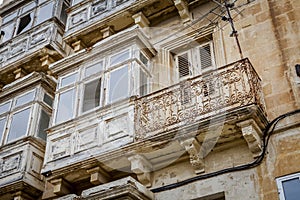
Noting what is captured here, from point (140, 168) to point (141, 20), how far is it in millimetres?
4399

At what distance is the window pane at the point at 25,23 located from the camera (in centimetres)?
1480

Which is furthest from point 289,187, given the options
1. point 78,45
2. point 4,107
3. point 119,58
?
point 4,107

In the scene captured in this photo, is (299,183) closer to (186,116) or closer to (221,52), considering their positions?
(186,116)

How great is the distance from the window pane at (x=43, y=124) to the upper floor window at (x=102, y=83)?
3.80ft

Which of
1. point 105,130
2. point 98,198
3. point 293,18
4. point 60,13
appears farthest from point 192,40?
point 60,13

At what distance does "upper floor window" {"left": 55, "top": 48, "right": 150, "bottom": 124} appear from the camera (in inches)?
379

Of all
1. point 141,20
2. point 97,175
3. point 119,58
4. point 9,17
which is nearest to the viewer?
point 97,175

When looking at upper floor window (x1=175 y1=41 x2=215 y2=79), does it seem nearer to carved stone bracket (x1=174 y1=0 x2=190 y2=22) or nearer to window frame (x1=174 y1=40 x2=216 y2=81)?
window frame (x1=174 y1=40 x2=216 y2=81)

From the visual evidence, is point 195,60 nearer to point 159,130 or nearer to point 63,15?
point 159,130

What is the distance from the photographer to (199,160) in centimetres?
806

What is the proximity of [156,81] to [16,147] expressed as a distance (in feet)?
12.7

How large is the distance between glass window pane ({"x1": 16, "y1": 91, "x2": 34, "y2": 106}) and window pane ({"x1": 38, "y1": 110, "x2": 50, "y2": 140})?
0.56 metres

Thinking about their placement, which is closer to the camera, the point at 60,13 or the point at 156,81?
the point at 156,81

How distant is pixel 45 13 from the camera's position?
47.5 ft
